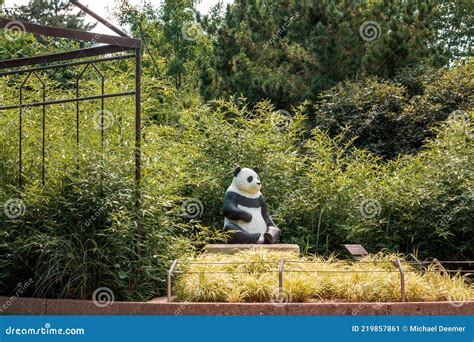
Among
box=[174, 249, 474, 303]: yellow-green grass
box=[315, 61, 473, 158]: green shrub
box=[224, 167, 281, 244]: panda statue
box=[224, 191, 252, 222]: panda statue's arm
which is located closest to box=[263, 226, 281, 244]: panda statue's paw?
box=[224, 167, 281, 244]: panda statue

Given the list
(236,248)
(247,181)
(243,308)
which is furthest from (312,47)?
(243,308)

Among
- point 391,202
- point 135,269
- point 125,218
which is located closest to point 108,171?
point 125,218

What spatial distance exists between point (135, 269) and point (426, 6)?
10500 millimetres

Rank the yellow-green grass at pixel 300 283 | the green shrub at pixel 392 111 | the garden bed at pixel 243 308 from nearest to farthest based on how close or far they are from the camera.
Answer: the garden bed at pixel 243 308 → the yellow-green grass at pixel 300 283 → the green shrub at pixel 392 111

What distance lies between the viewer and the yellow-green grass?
6.38 m

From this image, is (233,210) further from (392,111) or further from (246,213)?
(392,111)

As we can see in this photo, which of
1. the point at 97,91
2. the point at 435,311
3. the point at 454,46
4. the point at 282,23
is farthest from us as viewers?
the point at 454,46

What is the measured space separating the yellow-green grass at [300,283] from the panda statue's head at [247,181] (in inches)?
52.4

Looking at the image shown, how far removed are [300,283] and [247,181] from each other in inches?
78.6

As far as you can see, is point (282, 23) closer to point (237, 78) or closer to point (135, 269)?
point (237, 78)

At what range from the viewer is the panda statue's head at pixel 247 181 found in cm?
820

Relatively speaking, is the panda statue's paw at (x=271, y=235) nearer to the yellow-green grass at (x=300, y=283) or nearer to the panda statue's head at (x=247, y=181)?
the panda statue's head at (x=247, y=181)

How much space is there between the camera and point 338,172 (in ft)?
31.5

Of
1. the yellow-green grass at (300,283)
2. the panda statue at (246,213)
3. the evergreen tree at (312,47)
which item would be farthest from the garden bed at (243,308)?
the evergreen tree at (312,47)
